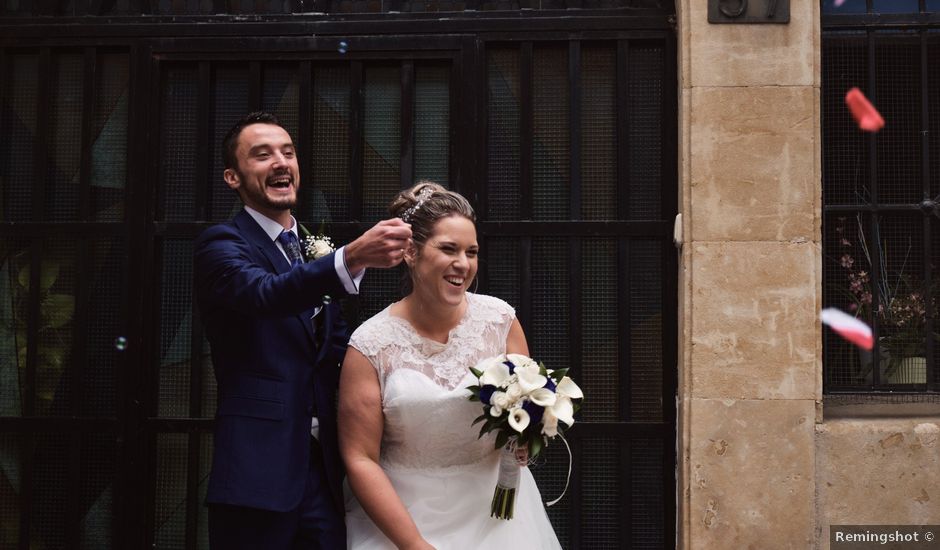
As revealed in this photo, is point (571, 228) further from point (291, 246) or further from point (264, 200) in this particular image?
point (264, 200)

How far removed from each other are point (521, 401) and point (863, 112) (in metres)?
2.99

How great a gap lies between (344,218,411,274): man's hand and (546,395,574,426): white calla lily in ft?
2.47

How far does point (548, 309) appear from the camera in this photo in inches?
199

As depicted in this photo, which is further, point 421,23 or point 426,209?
point 421,23

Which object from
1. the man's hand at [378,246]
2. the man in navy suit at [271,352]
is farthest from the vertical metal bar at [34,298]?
the man's hand at [378,246]

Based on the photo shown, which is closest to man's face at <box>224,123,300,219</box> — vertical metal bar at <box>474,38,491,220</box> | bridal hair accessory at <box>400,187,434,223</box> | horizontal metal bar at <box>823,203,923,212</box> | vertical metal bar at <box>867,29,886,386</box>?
bridal hair accessory at <box>400,187,434,223</box>

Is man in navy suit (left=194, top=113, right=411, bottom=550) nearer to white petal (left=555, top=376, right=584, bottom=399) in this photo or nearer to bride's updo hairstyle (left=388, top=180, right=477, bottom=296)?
bride's updo hairstyle (left=388, top=180, right=477, bottom=296)

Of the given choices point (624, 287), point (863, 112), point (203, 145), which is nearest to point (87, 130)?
point (203, 145)

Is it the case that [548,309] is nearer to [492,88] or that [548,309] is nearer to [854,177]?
[492,88]

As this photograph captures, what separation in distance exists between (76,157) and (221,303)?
2603mm

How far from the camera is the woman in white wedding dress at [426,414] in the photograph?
3.28m

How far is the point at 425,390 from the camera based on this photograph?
10.8 feet

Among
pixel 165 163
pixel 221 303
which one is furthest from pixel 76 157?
pixel 221 303

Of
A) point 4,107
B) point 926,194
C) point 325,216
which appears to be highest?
point 4,107
